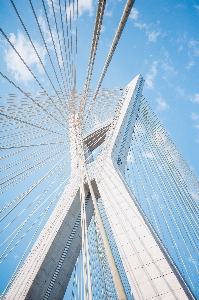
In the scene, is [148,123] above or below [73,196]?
above

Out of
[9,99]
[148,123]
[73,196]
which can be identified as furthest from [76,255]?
[148,123]

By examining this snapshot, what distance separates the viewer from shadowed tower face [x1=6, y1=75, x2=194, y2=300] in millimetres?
2389

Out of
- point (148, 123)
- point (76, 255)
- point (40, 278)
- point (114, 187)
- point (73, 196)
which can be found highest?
point (148, 123)

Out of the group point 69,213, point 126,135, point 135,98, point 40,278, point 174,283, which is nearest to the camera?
point 174,283

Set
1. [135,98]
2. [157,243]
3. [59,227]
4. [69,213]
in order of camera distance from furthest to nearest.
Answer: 1. [135,98]
2. [69,213]
3. [59,227]
4. [157,243]

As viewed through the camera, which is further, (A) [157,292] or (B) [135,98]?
(B) [135,98]

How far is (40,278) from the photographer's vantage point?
4.20m

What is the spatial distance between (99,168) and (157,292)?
3.33 metres

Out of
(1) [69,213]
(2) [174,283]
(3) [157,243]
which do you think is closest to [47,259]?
(1) [69,213]

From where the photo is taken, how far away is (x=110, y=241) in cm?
475

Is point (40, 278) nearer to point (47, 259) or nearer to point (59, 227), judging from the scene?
point (47, 259)

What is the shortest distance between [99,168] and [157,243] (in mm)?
2812

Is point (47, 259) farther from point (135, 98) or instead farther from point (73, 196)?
point (135, 98)

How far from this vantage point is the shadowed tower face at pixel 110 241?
2389 millimetres
